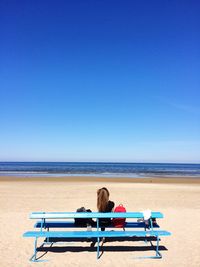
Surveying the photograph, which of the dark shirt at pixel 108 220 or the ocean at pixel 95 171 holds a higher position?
the ocean at pixel 95 171

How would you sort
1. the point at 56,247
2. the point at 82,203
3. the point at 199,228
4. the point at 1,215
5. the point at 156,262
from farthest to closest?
the point at 82,203
the point at 1,215
the point at 199,228
the point at 56,247
the point at 156,262

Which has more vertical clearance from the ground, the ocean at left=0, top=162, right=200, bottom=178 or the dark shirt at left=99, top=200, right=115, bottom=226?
the ocean at left=0, top=162, right=200, bottom=178

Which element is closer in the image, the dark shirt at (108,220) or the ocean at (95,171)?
the dark shirt at (108,220)

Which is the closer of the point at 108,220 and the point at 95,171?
the point at 108,220

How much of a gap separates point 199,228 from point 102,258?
3.89m

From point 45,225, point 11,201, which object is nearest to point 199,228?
point 45,225

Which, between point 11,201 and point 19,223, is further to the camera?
point 11,201

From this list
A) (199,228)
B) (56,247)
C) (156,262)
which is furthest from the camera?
(199,228)

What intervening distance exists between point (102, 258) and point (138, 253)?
0.85 metres

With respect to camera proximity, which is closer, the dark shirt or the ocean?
the dark shirt

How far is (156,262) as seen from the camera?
237 inches

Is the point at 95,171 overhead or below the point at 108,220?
overhead

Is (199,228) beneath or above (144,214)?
beneath

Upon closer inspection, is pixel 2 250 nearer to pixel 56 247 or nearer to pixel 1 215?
pixel 56 247
